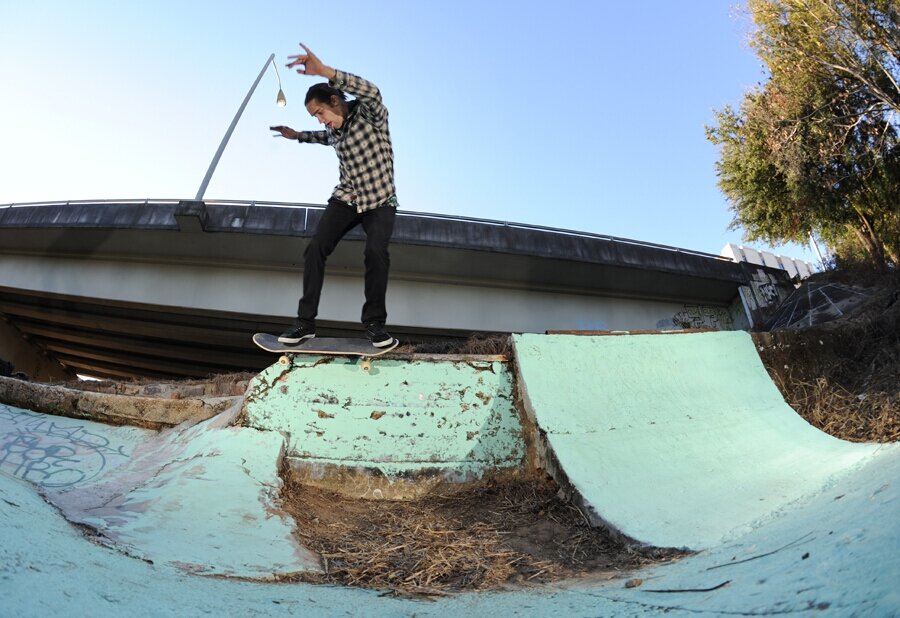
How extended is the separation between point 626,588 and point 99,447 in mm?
3903

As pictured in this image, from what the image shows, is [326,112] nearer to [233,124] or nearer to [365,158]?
[365,158]

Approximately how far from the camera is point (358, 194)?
178 inches

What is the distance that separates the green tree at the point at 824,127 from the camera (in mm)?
14250

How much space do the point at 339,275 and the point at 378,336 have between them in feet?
34.1

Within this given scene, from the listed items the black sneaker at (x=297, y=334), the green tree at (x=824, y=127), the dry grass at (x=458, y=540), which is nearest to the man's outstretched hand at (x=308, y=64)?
the black sneaker at (x=297, y=334)

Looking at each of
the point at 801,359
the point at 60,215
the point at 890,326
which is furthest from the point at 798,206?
the point at 60,215

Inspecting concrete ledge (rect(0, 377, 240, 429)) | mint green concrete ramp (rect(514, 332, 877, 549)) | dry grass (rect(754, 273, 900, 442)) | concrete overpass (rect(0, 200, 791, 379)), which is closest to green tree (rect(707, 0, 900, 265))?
concrete overpass (rect(0, 200, 791, 379))

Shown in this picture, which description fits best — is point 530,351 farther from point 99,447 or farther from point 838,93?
point 838,93

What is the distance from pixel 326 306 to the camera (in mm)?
14109

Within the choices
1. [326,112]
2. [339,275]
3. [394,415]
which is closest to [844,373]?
[394,415]

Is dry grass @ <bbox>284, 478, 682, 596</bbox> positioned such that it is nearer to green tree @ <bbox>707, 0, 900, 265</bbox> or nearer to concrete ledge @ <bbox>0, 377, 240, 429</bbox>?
concrete ledge @ <bbox>0, 377, 240, 429</bbox>

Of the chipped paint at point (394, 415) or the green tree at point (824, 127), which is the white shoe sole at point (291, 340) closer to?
the chipped paint at point (394, 415)

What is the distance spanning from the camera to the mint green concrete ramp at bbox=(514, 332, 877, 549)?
2795 millimetres

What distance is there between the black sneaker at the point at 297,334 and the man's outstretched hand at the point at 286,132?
1.63 meters
